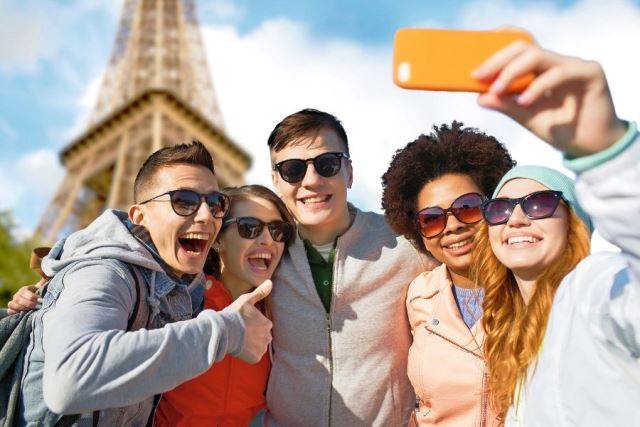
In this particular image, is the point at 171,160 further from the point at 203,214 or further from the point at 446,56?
the point at 446,56

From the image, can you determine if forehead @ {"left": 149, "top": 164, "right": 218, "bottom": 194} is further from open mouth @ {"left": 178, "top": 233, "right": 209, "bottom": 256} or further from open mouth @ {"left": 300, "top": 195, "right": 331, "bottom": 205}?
open mouth @ {"left": 300, "top": 195, "right": 331, "bottom": 205}

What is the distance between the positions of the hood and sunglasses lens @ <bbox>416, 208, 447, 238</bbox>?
4.66ft

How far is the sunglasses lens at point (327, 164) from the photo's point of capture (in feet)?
11.1

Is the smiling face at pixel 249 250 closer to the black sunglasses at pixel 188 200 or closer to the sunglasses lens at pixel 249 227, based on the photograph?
the sunglasses lens at pixel 249 227

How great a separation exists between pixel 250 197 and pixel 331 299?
2.57 feet

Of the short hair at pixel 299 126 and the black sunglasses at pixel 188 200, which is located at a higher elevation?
the short hair at pixel 299 126

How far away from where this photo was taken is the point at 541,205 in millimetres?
2320

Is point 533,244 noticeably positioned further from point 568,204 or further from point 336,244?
point 336,244

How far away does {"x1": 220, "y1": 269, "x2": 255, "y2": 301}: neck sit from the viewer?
3.48 metres

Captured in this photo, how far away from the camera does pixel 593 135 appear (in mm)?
1025

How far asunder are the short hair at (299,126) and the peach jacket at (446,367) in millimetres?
1154

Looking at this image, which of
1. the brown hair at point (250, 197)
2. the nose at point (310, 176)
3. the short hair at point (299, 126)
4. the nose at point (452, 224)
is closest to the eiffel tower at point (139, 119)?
the brown hair at point (250, 197)

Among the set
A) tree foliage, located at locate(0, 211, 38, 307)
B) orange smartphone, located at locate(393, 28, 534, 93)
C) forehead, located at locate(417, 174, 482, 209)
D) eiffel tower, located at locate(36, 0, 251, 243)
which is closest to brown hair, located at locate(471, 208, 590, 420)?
forehead, located at locate(417, 174, 482, 209)

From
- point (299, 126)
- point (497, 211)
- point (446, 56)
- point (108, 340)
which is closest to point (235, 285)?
point (299, 126)
